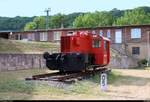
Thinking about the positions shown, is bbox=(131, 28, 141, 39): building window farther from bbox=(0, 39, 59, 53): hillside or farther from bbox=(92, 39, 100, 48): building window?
bbox=(92, 39, 100, 48): building window

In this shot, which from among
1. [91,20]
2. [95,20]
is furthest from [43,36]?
[95,20]

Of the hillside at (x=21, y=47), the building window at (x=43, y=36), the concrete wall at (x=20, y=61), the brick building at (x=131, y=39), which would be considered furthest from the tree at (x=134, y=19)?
the concrete wall at (x=20, y=61)

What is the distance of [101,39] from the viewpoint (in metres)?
25.6

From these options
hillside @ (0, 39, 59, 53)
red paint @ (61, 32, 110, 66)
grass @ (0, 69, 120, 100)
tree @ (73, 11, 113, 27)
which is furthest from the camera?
tree @ (73, 11, 113, 27)

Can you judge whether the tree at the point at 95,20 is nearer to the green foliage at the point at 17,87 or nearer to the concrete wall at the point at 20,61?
the concrete wall at the point at 20,61

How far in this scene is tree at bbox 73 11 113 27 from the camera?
123350 mm

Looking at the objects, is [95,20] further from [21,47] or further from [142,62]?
[21,47]

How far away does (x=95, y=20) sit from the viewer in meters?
128

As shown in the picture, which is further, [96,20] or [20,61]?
[96,20]

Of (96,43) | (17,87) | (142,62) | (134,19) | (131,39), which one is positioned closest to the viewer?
(17,87)

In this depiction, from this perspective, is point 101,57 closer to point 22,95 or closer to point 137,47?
point 22,95

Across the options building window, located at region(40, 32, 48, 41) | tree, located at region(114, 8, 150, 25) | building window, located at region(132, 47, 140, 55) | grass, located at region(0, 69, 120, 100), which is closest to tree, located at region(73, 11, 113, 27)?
tree, located at region(114, 8, 150, 25)

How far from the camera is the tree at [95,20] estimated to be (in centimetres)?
12335

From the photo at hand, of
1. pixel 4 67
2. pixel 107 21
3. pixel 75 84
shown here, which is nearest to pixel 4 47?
pixel 4 67
